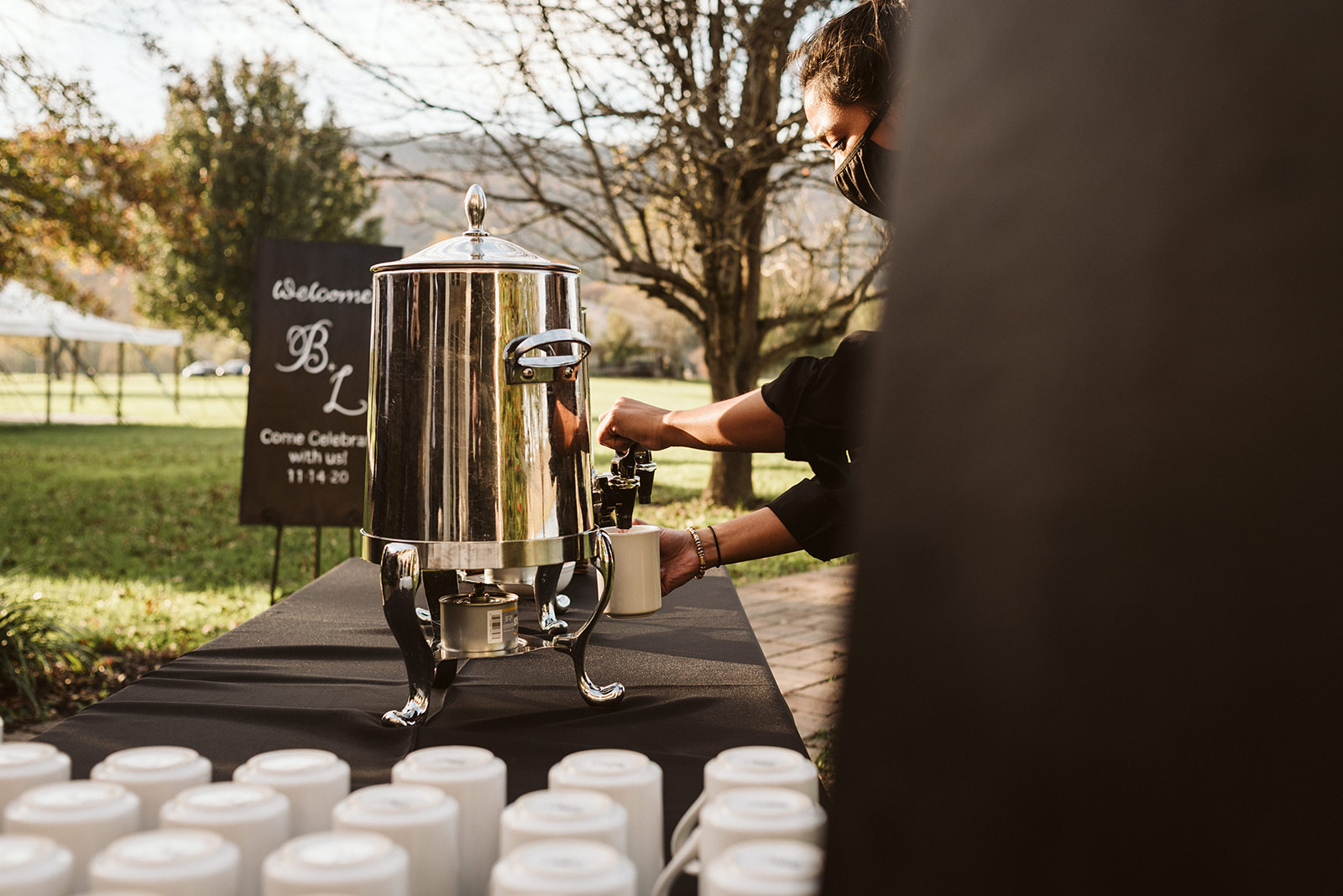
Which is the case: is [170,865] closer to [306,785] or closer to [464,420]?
[306,785]

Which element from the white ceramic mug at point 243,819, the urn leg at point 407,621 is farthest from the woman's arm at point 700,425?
the white ceramic mug at point 243,819

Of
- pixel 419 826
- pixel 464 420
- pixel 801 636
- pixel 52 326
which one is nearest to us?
pixel 419 826

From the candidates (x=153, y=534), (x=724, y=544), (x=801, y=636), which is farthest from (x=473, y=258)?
(x=153, y=534)

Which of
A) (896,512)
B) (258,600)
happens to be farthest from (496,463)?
(258,600)

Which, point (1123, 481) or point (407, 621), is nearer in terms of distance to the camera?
point (1123, 481)

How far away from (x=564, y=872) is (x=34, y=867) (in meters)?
0.35

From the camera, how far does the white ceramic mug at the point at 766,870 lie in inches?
23.7

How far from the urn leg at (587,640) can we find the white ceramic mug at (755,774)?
548 mm

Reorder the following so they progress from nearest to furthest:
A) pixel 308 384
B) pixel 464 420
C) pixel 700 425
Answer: pixel 464 420, pixel 700 425, pixel 308 384

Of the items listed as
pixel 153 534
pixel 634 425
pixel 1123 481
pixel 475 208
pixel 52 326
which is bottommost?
pixel 153 534

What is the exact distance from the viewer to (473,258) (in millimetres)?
1308

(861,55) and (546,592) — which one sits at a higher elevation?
(861,55)

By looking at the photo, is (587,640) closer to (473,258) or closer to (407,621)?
(407,621)

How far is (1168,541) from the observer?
50 centimetres
